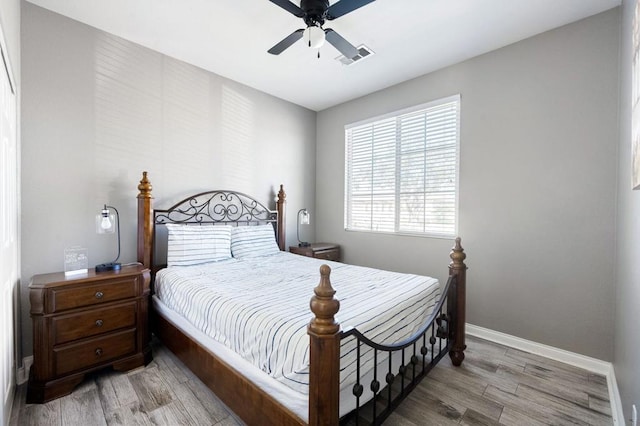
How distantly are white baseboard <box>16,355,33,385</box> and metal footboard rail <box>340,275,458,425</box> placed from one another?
2.47m

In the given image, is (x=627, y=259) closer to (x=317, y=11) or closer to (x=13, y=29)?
(x=317, y=11)

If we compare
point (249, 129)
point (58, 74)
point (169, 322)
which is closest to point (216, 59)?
point (249, 129)

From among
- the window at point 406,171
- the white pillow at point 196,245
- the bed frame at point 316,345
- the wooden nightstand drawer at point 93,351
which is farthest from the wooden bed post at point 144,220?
the window at point 406,171

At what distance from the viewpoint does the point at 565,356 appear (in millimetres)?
2502

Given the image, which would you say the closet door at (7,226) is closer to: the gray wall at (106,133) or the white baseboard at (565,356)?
the gray wall at (106,133)

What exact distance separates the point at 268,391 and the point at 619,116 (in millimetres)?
3225

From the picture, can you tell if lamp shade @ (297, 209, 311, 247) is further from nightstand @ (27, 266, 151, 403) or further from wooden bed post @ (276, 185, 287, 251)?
nightstand @ (27, 266, 151, 403)

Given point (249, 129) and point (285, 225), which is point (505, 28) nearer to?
point (249, 129)

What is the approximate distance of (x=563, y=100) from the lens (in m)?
2.52

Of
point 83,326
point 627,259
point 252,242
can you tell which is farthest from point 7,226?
point 627,259

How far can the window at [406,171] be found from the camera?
3248 millimetres

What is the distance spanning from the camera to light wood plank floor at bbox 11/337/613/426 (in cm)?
178

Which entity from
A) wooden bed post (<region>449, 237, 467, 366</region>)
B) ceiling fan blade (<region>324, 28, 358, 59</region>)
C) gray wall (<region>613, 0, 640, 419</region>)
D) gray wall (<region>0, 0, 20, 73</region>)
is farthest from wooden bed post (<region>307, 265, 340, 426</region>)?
gray wall (<region>0, 0, 20, 73</region>)

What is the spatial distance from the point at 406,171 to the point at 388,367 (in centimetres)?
245
